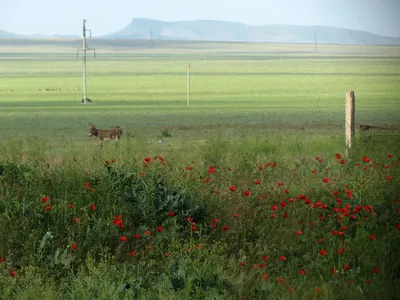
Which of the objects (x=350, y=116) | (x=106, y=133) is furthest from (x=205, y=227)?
(x=106, y=133)

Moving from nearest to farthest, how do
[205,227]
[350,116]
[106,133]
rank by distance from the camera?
1. [205,227]
2. [350,116]
3. [106,133]

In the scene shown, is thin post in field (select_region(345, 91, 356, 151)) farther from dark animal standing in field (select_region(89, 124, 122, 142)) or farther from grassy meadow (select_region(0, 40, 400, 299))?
dark animal standing in field (select_region(89, 124, 122, 142))

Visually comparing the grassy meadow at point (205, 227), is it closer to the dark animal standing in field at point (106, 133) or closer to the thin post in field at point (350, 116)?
the thin post in field at point (350, 116)

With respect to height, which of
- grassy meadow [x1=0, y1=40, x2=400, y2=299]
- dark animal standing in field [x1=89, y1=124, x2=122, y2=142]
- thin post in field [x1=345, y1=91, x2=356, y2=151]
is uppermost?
thin post in field [x1=345, y1=91, x2=356, y2=151]

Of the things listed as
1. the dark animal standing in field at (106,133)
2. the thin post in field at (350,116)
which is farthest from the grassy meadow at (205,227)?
the dark animal standing in field at (106,133)

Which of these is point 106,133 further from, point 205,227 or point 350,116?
point 205,227

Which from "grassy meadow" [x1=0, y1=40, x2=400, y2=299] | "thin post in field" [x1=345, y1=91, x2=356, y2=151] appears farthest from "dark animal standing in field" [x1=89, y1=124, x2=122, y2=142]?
"thin post in field" [x1=345, y1=91, x2=356, y2=151]

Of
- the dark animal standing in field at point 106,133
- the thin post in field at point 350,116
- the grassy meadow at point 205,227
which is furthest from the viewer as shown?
the dark animal standing in field at point 106,133

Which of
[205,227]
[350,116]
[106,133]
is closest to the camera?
[205,227]

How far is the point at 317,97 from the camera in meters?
46.3

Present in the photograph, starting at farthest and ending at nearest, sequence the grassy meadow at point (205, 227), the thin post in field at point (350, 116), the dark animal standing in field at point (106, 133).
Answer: the dark animal standing in field at point (106, 133) → the thin post in field at point (350, 116) → the grassy meadow at point (205, 227)

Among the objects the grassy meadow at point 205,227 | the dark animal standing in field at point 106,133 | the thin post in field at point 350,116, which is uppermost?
the thin post in field at point 350,116

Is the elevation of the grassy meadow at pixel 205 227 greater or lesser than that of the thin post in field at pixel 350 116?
lesser

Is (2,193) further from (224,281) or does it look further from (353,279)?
(353,279)
